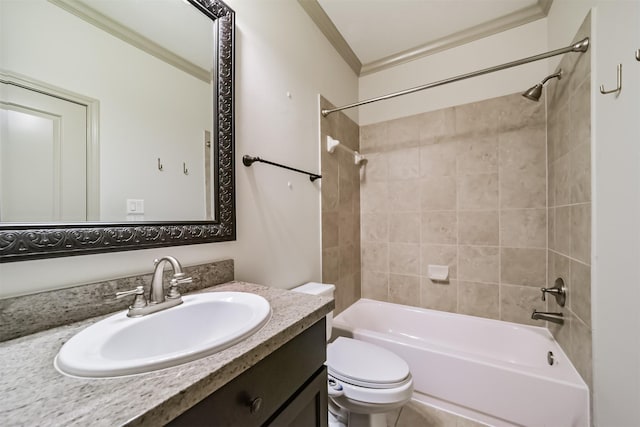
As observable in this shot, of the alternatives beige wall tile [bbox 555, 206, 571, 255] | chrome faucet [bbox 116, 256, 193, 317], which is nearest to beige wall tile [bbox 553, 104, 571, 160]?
beige wall tile [bbox 555, 206, 571, 255]

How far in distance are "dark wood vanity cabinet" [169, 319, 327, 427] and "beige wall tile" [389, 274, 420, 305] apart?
4.90 feet

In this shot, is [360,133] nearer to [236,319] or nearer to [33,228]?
[236,319]

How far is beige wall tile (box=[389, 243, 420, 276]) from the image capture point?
2047mm

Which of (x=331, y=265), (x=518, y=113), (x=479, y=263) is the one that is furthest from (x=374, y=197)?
(x=518, y=113)

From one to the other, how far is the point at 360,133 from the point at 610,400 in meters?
2.17

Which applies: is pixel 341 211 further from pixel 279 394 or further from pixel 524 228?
pixel 279 394

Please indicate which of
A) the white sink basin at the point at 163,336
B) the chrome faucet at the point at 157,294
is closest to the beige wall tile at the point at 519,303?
the white sink basin at the point at 163,336

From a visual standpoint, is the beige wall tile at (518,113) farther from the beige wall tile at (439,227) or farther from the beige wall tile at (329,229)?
the beige wall tile at (329,229)

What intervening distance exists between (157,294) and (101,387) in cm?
36

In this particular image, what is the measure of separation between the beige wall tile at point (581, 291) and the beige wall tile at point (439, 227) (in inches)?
28.8

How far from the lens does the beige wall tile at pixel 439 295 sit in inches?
75.2

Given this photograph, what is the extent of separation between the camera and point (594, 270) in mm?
1022

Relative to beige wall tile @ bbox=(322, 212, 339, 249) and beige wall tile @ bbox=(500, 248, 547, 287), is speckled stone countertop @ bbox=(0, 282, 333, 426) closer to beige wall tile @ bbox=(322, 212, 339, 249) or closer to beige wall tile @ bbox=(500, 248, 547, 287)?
beige wall tile @ bbox=(322, 212, 339, 249)

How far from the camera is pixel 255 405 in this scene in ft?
1.72
